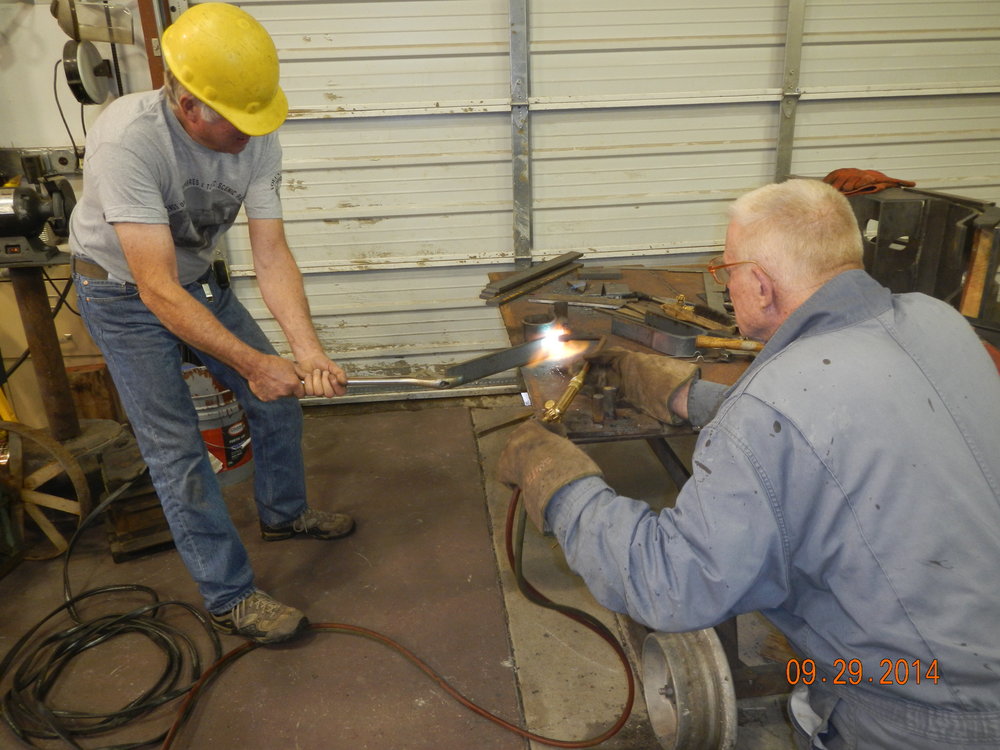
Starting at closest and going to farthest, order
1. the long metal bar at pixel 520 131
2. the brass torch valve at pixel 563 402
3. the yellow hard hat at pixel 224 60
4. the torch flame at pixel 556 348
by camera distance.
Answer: the brass torch valve at pixel 563 402 < the yellow hard hat at pixel 224 60 < the torch flame at pixel 556 348 < the long metal bar at pixel 520 131

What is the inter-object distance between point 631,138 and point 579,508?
11.0 feet

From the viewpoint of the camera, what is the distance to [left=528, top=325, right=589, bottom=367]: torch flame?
2246 millimetres

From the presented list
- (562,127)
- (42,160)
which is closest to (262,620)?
(42,160)

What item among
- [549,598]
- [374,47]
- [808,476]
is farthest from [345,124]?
[808,476]

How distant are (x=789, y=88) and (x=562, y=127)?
132 centimetres

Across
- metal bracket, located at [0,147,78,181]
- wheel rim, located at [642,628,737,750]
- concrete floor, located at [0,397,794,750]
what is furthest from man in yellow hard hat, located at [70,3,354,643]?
metal bracket, located at [0,147,78,181]

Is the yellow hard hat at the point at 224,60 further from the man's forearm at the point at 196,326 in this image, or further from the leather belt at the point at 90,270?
the leather belt at the point at 90,270

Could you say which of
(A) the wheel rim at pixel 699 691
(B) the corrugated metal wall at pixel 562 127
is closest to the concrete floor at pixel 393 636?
(A) the wheel rim at pixel 699 691

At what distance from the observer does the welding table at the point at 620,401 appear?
190 cm

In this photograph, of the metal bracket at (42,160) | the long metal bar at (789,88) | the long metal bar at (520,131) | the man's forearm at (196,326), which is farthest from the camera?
the long metal bar at (789,88)

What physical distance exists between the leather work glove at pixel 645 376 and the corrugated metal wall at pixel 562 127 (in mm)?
2387

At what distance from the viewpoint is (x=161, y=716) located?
2.24 metres
